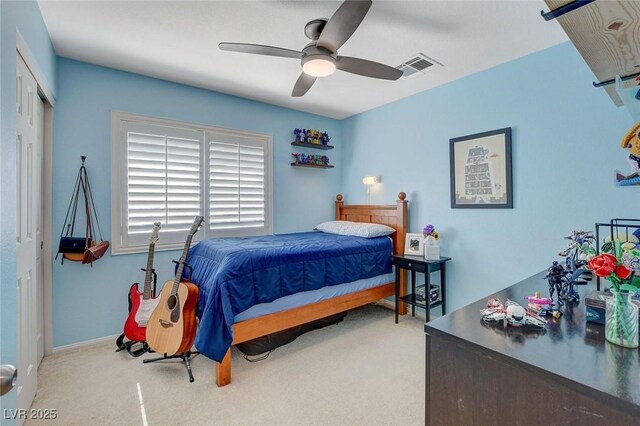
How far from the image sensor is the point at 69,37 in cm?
238

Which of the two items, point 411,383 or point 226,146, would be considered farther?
point 226,146

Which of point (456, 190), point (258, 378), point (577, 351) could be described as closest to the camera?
point (577, 351)

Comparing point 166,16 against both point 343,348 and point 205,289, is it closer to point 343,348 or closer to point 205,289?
point 205,289

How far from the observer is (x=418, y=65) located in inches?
111

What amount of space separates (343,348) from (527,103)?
9.11 feet

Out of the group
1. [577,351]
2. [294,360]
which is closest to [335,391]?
[294,360]

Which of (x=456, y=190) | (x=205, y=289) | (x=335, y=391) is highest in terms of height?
(x=456, y=190)

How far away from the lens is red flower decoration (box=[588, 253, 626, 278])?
0.86 metres

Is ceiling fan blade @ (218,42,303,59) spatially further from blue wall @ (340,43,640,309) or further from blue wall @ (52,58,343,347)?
blue wall @ (340,43,640,309)

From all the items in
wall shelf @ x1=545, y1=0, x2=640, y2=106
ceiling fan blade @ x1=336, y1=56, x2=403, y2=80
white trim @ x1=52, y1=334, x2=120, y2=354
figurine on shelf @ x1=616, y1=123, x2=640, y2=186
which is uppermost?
ceiling fan blade @ x1=336, y1=56, x2=403, y2=80

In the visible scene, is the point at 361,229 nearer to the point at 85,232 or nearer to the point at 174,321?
the point at 174,321

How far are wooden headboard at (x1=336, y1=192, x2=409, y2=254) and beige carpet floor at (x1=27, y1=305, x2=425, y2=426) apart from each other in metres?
1.21

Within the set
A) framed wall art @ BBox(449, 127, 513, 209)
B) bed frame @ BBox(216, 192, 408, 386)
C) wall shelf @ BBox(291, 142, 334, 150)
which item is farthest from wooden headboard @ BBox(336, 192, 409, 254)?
wall shelf @ BBox(291, 142, 334, 150)

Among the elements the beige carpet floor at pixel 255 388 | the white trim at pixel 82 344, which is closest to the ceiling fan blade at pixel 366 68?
the beige carpet floor at pixel 255 388
